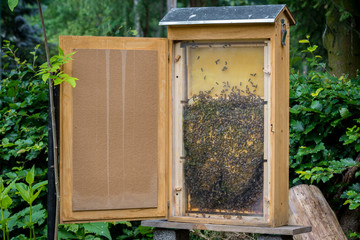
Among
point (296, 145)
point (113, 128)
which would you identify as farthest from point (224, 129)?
point (296, 145)

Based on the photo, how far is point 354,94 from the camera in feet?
16.2

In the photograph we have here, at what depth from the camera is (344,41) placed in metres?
8.08

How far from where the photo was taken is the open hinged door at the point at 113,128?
376 cm

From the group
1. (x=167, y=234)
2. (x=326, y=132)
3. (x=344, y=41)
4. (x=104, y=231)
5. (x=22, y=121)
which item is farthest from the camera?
(x=344, y=41)

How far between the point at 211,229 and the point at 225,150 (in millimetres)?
517

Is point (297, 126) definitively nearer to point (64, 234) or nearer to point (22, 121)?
point (64, 234)

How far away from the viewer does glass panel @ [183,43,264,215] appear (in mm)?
3684

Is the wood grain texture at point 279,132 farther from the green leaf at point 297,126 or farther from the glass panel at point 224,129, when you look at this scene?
the green leaf at point 297,126

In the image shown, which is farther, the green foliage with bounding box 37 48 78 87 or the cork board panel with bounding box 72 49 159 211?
the cork board panel with bounding box 72 49 159 211

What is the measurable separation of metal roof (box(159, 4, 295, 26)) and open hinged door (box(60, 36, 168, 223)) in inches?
8.0

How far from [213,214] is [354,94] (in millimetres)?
1931

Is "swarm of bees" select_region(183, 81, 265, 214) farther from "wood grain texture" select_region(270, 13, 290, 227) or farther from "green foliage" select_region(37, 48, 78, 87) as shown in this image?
"green foliage" select_region(37, 48, 78, 87)

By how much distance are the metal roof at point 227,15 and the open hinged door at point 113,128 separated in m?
0.20

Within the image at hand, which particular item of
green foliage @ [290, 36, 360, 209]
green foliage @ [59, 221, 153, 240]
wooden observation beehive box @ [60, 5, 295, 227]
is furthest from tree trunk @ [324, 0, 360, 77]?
wooden observation beehive box @ [60, 5, 295, 227]
